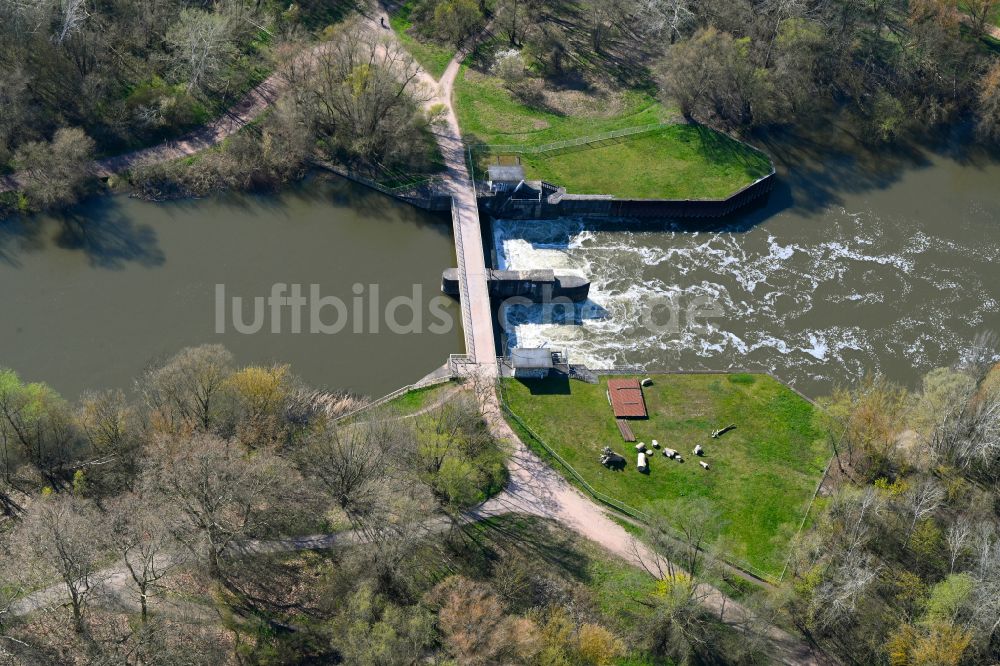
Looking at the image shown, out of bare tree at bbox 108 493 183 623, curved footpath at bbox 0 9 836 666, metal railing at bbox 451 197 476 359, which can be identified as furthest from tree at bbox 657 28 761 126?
bare tree at bbox 108 493 183 623

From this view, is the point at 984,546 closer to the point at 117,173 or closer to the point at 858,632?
the point at 858,632

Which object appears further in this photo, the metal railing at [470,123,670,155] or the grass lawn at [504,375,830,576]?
the metal railing at [470,123,670,155]

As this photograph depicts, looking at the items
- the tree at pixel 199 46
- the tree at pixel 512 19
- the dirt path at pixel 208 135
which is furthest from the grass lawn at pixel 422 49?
the tree at pixel 199 46

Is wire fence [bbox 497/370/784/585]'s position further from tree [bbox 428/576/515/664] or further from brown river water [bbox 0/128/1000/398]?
tree [bbox 428/576/515/664]

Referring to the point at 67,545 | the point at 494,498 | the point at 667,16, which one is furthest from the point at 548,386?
the point at 667,16

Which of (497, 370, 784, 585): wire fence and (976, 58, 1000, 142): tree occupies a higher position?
(976, 58, 1000, 142): tree

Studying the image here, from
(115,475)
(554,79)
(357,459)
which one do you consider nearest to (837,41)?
(554,79)

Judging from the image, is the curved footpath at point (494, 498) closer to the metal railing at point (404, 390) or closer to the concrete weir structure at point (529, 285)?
the concrete weir structure at point (529, 285)
